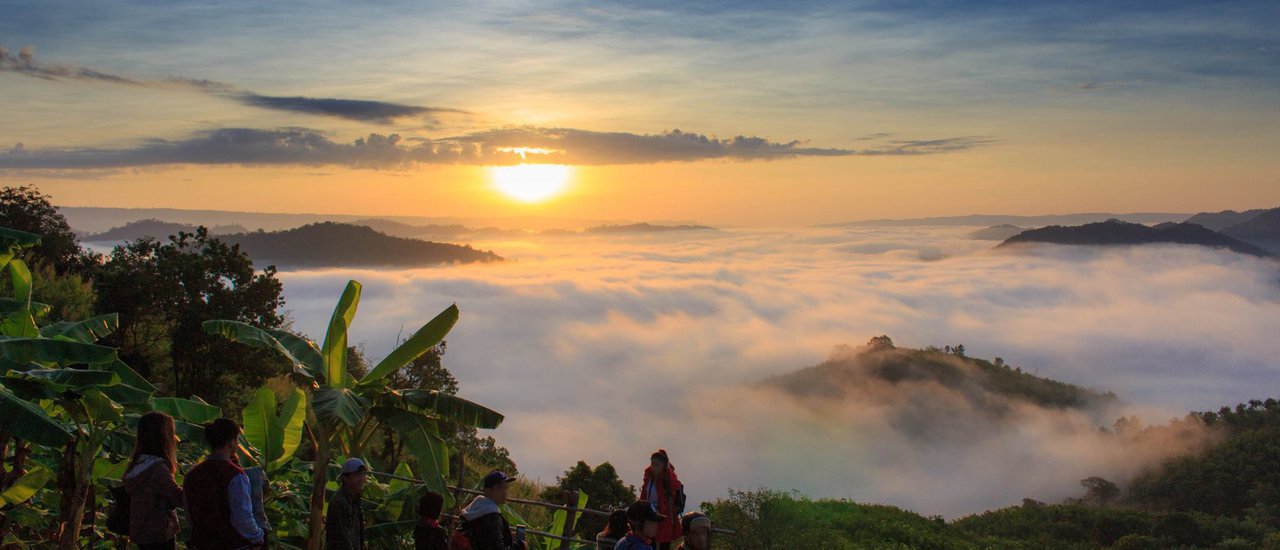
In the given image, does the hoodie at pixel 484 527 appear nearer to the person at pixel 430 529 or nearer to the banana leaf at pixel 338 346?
the person at pixel 430 529

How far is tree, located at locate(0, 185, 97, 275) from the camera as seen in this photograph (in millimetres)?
34438

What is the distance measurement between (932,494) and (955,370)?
18.6 metres

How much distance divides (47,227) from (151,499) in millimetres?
37078

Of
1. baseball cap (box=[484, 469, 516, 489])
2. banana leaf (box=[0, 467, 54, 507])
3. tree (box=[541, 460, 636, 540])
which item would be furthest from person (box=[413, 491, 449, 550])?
tree (box=[541, 460, 636, 540])

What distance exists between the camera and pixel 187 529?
31.0 feet

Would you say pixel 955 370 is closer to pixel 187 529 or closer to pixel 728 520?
pixel 728 520

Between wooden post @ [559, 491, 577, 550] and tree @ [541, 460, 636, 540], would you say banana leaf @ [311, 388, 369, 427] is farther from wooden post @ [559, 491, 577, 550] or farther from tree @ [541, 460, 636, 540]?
tree @ [541, 460, 636, 540]

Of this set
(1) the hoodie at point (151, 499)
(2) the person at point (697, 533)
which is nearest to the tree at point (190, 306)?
(1) the hoodie at point (151, 499)

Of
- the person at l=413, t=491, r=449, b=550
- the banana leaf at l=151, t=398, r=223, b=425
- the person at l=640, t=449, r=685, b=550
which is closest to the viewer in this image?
the person at l=413, t=491, r=449, b=550

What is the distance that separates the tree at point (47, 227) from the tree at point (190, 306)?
4.68 m

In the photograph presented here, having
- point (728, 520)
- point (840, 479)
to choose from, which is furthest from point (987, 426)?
point (728, 520)

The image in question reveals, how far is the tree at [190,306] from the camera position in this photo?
29.5 meters

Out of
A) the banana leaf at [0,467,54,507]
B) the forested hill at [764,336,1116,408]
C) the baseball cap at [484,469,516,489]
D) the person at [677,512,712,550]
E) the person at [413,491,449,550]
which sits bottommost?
the forested hill at [764,336,1116,408]

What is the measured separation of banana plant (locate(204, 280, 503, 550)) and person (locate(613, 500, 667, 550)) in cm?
383
